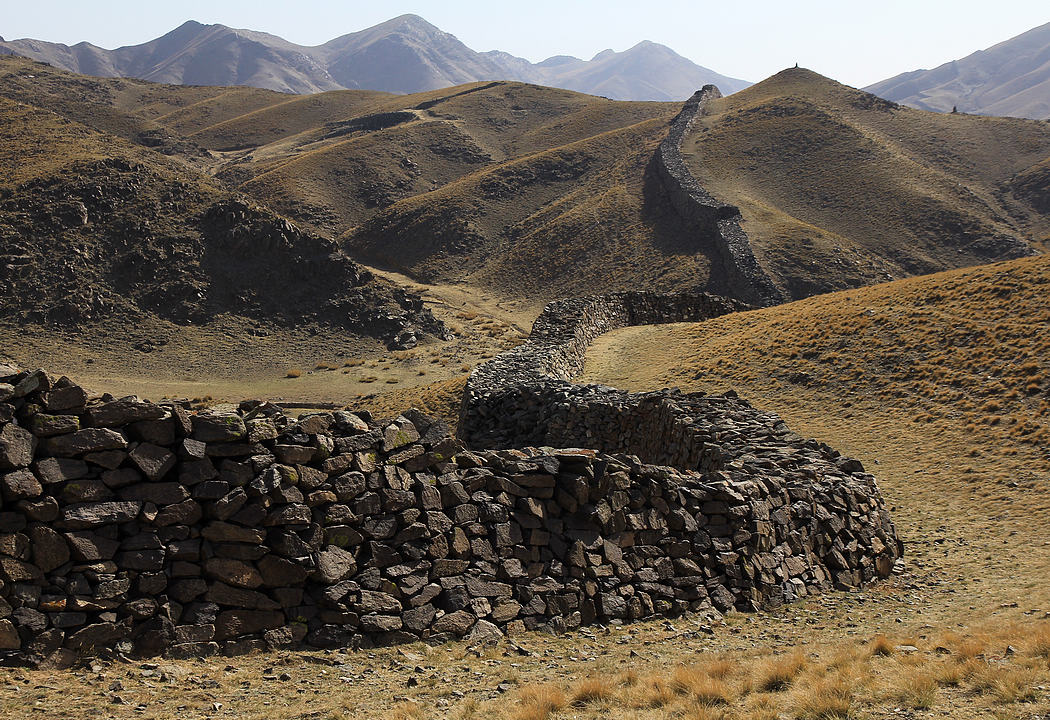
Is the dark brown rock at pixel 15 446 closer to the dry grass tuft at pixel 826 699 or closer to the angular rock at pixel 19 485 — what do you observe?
the angular rock at pixel 19 485

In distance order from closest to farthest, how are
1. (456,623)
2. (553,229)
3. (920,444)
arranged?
(456,623) < (920,444) < (553,229)

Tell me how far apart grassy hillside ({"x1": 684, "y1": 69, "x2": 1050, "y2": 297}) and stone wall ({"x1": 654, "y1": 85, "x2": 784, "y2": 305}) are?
1.45 m

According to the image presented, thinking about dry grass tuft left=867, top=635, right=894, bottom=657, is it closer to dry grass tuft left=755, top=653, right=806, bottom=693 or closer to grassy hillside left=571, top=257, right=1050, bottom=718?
grassy hillside left=571, top=257, right=1050, bottom=718

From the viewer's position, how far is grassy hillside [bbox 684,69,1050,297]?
68.6 m

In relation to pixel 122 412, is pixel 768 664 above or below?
below

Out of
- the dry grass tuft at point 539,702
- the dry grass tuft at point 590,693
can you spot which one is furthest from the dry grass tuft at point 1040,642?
the dry grass tuft at point 539,702

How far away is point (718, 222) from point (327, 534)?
6572 centimetres

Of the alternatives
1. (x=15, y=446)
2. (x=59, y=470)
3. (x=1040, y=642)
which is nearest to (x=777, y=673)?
(x=1040, y=642)

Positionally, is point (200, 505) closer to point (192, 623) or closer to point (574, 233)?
point (192, 623)

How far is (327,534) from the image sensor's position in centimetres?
867

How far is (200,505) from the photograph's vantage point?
8055 mm

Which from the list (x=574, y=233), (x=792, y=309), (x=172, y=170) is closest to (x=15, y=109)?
(x=172, y=170)

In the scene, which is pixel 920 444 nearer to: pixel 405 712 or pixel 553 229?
pixel 405 712

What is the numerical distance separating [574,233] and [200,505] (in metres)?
75.9
